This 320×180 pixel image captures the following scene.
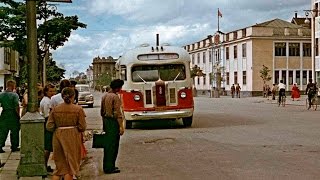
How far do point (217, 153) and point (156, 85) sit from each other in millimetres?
7951

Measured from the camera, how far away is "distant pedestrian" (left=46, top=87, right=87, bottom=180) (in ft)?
29.8

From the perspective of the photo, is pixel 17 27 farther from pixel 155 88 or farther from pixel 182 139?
pixel 182 139

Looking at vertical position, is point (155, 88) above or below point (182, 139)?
above

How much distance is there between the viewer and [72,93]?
930cm

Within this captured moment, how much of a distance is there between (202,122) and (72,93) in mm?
17248

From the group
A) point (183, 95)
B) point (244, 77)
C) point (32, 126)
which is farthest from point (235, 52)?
point (32, 126)

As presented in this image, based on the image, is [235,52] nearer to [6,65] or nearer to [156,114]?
[6,65]

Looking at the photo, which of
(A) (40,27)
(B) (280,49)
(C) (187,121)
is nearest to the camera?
(C) (187,121)

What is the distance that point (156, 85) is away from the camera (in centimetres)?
2227

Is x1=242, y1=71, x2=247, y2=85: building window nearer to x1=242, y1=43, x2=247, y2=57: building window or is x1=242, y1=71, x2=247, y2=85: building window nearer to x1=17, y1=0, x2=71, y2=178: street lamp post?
x1=242, y1=43, x2=247, y2=57: building window

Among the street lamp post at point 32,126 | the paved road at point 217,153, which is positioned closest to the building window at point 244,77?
the paved road at point 217,153

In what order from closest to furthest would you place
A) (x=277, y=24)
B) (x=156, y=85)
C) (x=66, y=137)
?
1. (x=66, y=137)
2. (x=156, y=85)
3. (x=277, y=24)

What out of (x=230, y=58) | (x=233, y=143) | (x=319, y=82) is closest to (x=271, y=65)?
(x=230, y=58)

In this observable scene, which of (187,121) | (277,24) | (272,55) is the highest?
(277,24)
